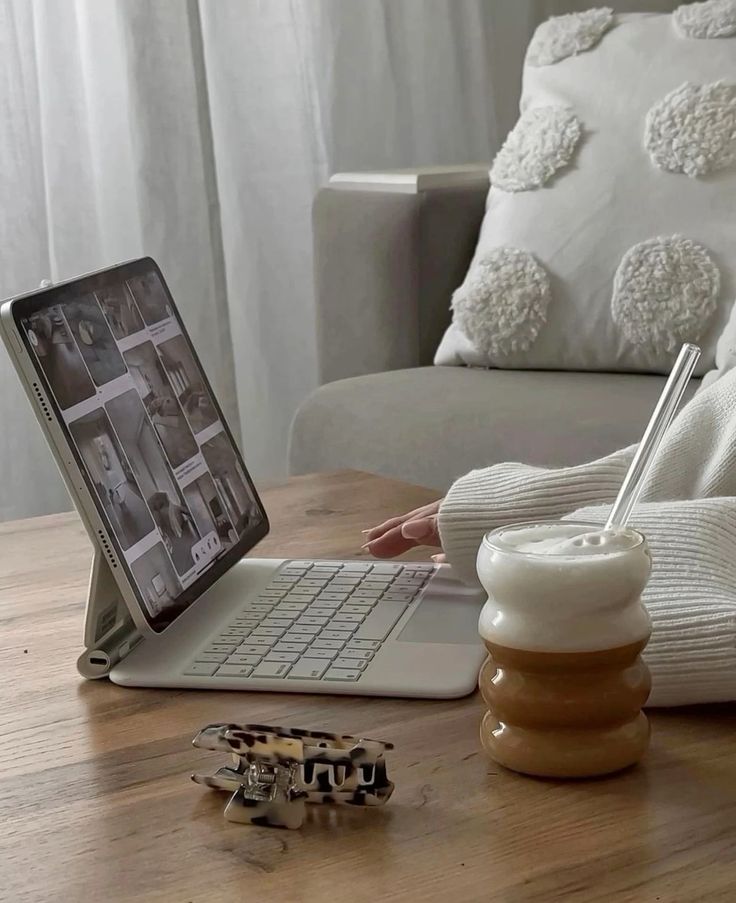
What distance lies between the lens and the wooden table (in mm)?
549

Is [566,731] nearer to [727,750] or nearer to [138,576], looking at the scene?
[727,750]

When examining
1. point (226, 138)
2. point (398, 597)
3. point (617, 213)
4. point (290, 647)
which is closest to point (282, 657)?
point (290, 647)

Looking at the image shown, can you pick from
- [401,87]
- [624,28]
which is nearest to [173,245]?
[401,87]

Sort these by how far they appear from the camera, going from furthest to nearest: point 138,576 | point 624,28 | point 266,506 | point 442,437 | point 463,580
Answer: point 624,28 → point 442,437 → point 266,506 → point 463,580 → point 138,576

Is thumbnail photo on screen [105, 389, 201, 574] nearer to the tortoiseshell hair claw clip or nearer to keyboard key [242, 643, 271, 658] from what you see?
keyboard key [242, 643, 271, 658]

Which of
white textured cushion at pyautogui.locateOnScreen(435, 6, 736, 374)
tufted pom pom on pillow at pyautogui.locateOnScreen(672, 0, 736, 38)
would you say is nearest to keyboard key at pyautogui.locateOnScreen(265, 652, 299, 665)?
white textured cushion at pyautogui.locateOnScreen(435, 6, 736, 374)

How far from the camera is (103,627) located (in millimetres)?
822

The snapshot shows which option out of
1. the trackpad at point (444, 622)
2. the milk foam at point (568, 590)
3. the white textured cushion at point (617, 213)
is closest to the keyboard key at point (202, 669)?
the trackpad at point (444, 622)

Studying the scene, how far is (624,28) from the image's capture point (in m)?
2.12

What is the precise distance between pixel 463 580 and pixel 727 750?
0.30m

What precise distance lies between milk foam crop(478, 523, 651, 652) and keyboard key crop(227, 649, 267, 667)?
0.21 metres

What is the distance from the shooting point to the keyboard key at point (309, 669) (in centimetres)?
78

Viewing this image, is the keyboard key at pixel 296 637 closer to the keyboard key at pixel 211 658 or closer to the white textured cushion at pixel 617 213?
the keyboard key at pixel 211 658

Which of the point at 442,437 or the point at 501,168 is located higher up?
the point at 501,168
